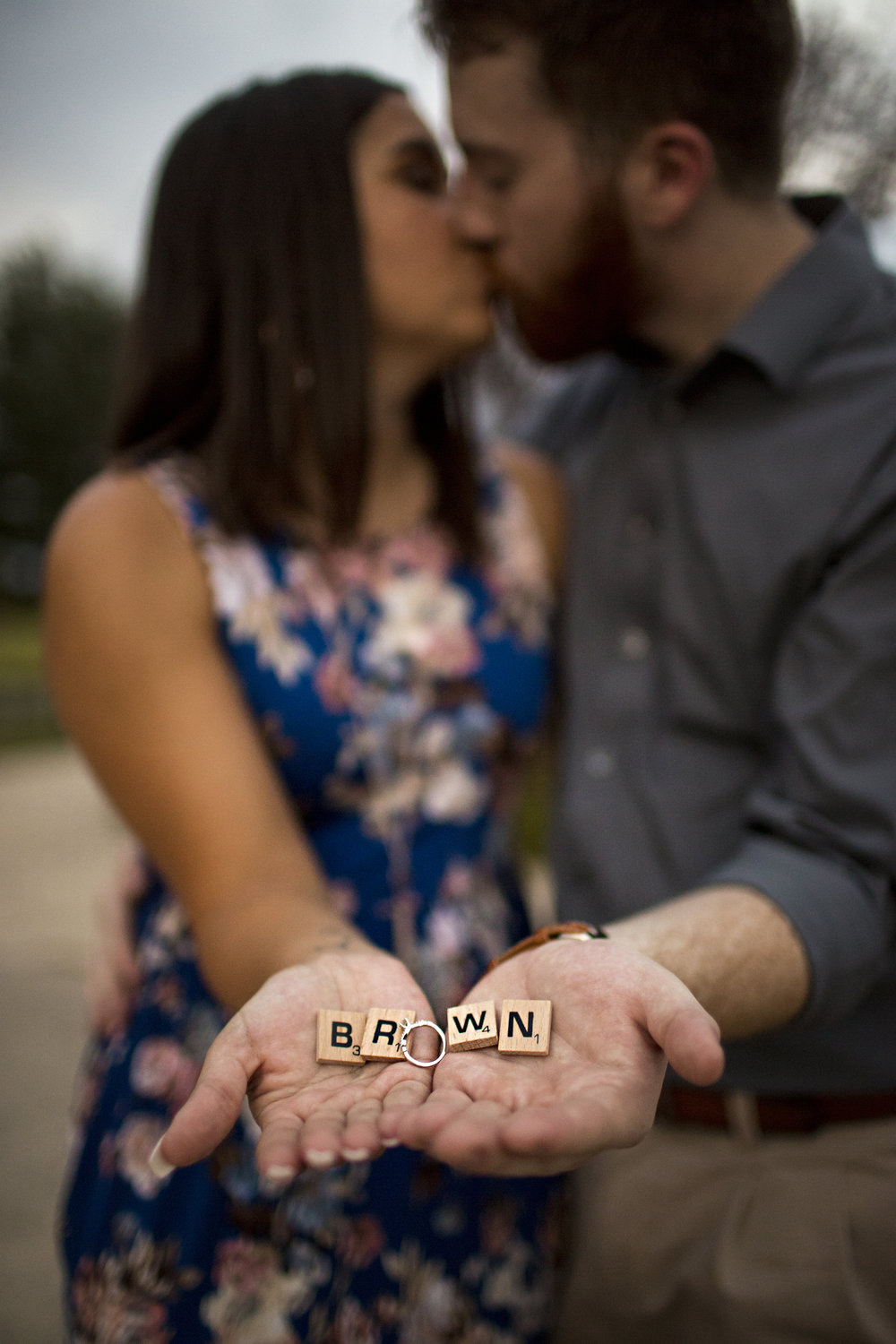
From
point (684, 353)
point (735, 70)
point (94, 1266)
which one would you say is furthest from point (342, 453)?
point (94, 1266)

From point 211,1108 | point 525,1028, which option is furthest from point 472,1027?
point 211,1108

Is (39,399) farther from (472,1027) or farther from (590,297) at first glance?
(472,1027)

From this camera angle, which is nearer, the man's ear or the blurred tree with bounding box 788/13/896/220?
the man's ear

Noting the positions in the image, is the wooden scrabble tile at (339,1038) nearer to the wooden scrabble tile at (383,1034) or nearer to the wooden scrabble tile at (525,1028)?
the wooden scrabble tile at (383,1034)

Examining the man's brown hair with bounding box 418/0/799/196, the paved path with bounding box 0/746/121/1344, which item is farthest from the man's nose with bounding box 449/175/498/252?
the paved path with bounding box 0/746/121/1344

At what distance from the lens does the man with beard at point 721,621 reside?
4.99ft

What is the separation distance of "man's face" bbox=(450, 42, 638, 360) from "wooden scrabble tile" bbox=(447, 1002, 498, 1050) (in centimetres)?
152

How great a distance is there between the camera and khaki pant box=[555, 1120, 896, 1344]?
151 cm

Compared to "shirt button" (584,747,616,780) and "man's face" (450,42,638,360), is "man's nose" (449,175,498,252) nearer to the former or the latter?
"man's face" (450,42,638,360)

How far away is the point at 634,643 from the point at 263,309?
40.7 inches

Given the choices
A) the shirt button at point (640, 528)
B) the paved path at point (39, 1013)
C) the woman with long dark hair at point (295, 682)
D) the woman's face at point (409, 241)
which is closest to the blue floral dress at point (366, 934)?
the woman with long dark hair at point (295, 682)

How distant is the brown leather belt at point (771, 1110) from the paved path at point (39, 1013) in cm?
204

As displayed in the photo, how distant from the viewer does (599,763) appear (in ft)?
6.16

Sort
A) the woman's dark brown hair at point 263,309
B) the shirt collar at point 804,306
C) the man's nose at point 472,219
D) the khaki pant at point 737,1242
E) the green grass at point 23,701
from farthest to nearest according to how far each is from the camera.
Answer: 1. the green grass at point 23,701
2. the man's nose at point 472,219
3. the woman's dark brown hair at point 263,309
4. the shirt collar at point 804,306
5. the khaki pant at point 737,1242
